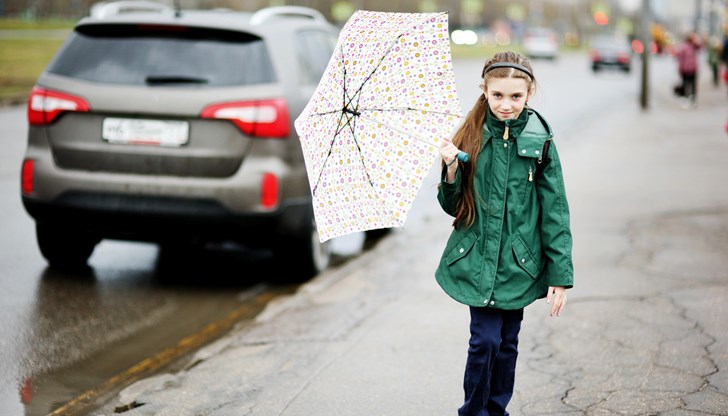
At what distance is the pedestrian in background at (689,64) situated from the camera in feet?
79.4

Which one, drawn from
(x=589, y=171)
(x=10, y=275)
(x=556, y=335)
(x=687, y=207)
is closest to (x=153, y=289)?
Result: (x=10, y=275)

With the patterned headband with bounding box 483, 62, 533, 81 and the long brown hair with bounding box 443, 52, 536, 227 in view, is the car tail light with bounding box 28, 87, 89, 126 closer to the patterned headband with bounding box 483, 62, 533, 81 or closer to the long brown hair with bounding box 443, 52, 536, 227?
the long brown hair with bounding box 443, 52, 536, 227

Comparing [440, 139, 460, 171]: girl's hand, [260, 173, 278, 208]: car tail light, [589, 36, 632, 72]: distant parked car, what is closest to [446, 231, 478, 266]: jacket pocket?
[440, 139, 460, 171]: girl's hand

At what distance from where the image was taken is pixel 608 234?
850cm

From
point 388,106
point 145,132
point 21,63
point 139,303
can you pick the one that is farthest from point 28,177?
point 21,63

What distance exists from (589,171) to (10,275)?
310 inches

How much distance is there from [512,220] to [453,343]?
1.90 meters

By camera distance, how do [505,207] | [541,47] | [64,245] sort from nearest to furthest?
[505,207] → [64,245] → [541,47]

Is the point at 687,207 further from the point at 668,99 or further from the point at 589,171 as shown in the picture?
the point at 668,99

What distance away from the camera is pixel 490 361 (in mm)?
3736

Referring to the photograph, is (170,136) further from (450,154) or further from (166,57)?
(450,154)

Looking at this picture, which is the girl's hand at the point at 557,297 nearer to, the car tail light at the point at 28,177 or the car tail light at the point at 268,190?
the car tail light at the point at 268,190

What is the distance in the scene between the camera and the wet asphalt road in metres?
5.07

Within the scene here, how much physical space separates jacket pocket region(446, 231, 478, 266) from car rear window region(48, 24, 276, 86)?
10.4 ft
